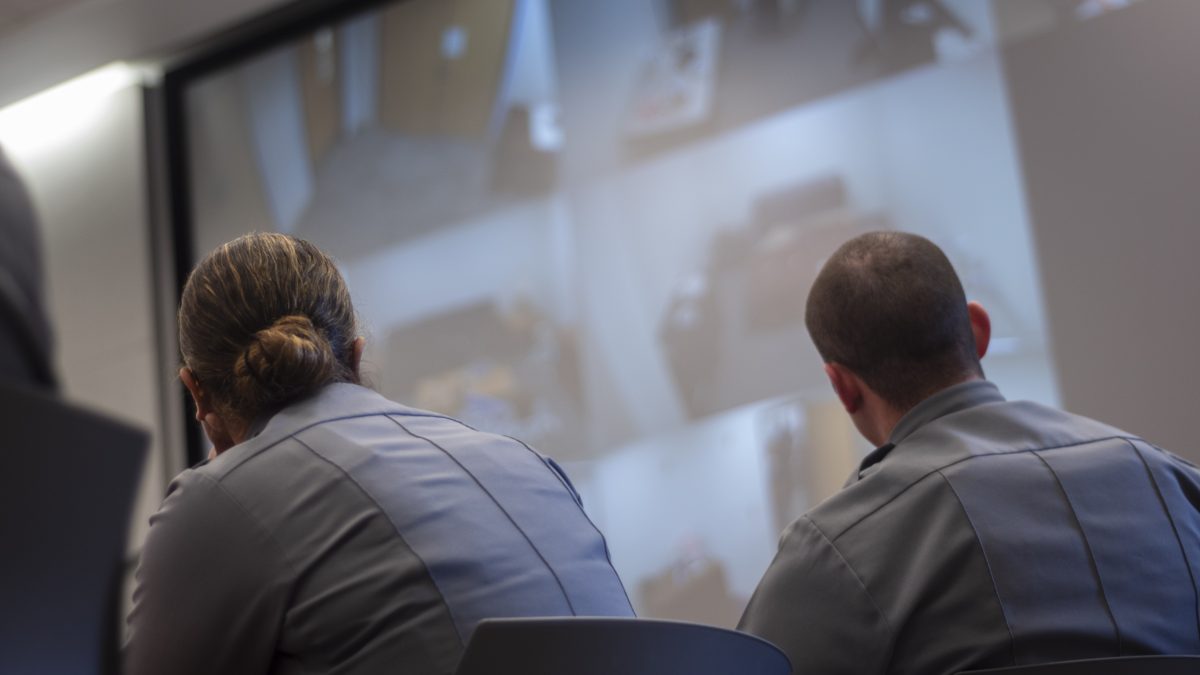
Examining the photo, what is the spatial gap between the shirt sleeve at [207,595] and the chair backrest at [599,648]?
279 mm

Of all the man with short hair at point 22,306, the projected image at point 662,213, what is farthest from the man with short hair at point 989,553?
the projected image at point 662,213

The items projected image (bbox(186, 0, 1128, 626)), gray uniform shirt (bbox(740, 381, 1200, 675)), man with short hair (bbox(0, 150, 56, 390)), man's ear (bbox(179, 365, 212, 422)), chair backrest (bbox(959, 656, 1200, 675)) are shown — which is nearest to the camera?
man with short hair (bbox(0, 150, 56, 390))

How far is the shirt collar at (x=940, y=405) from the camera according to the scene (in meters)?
1.41

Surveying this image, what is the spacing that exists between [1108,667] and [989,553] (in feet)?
0.66

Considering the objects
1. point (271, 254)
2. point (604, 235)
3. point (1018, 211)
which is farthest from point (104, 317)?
point (271, 254)

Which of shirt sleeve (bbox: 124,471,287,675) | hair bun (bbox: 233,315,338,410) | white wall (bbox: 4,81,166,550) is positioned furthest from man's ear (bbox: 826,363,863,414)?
white wall (bbox: 4,81,166,550)

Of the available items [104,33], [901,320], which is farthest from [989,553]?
[104,33]

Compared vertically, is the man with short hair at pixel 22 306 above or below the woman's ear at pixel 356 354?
above

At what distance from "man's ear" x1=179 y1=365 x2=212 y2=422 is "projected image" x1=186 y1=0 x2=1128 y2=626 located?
171 centimetres

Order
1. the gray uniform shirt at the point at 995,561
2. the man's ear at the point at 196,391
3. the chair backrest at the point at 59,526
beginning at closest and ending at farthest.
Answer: the chair backrest at the point at 59,526
the gray uniform shirt at the point at 995,561
the man's ear at the point at 196,391

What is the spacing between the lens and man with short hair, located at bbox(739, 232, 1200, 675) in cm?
122

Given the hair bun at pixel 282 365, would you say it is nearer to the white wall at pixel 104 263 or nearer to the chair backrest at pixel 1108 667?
the chair backrest at pixel 1108 667

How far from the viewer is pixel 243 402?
52.3 inches

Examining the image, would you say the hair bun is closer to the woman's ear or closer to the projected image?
the woman's ear
